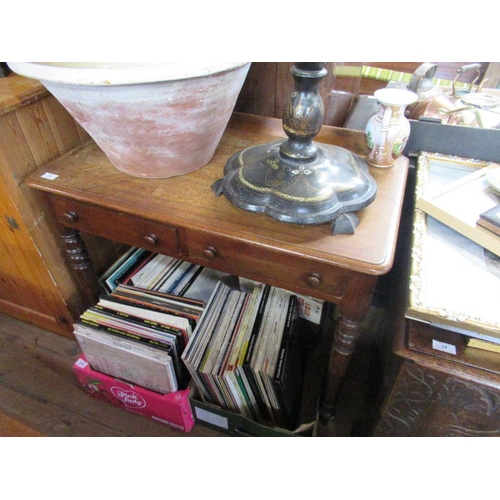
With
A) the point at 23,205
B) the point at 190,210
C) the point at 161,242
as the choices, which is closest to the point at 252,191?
the point at 190,210

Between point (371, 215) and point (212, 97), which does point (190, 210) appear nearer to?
point (212, 97)

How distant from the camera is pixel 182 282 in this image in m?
1.03

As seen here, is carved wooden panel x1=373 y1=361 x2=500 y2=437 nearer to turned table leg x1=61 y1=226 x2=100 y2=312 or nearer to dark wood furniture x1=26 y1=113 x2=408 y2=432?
dark wood furniture x1=26 y1=113 x2=408 y2=432

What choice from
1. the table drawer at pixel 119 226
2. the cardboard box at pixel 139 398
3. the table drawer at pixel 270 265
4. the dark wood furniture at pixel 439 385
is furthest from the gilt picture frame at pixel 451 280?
the cardboard box at pixel 139 398

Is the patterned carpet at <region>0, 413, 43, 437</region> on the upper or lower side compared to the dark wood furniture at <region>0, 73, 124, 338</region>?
lower

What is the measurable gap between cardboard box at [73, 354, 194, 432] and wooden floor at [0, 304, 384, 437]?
32 millimetres

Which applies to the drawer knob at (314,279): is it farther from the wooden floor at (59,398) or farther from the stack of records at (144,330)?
the wooden floor at (59,398)

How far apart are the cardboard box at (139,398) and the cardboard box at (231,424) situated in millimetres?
27

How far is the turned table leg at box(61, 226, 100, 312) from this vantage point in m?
0.91

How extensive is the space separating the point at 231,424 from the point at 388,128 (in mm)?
801

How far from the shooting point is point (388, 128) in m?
0.71

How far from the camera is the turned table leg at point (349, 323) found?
619 millimetres

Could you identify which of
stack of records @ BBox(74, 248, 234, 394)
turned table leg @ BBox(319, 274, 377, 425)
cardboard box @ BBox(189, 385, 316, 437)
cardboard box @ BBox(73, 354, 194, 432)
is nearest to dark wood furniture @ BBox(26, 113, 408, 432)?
turned table leg @ BBox(319, 274, 377, 425)

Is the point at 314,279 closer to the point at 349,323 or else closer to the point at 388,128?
the point at 349,323
